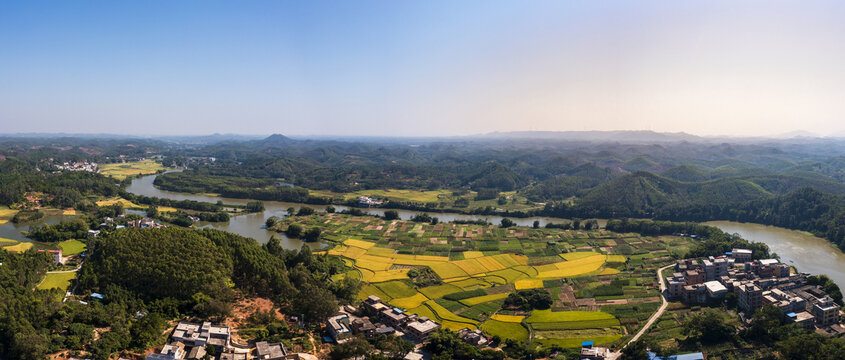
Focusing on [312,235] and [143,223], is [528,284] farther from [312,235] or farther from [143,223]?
[143,223]

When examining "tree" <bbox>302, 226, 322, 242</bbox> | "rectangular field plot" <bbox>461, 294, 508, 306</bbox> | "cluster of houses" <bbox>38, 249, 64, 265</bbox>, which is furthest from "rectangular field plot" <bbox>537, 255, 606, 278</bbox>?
"cluster of houses" <bbox>38, 249, 64, 265</bbox>

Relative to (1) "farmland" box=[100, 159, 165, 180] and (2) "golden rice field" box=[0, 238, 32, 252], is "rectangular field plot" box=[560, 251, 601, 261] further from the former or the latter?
(1) "farmland" box=[100, 159, 165, 180]

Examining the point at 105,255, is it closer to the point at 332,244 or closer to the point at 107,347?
the point at 107,347

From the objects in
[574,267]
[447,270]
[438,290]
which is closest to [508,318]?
[438,290]

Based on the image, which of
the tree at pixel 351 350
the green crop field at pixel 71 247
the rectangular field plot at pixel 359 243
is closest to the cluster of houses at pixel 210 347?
the tree at pixel 351 350

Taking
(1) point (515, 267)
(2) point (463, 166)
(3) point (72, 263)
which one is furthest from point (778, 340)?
(2) point (463, 166)

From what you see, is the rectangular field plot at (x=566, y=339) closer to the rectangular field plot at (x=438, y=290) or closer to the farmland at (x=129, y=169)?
the rectangular field plot at (x=438, y=290)
